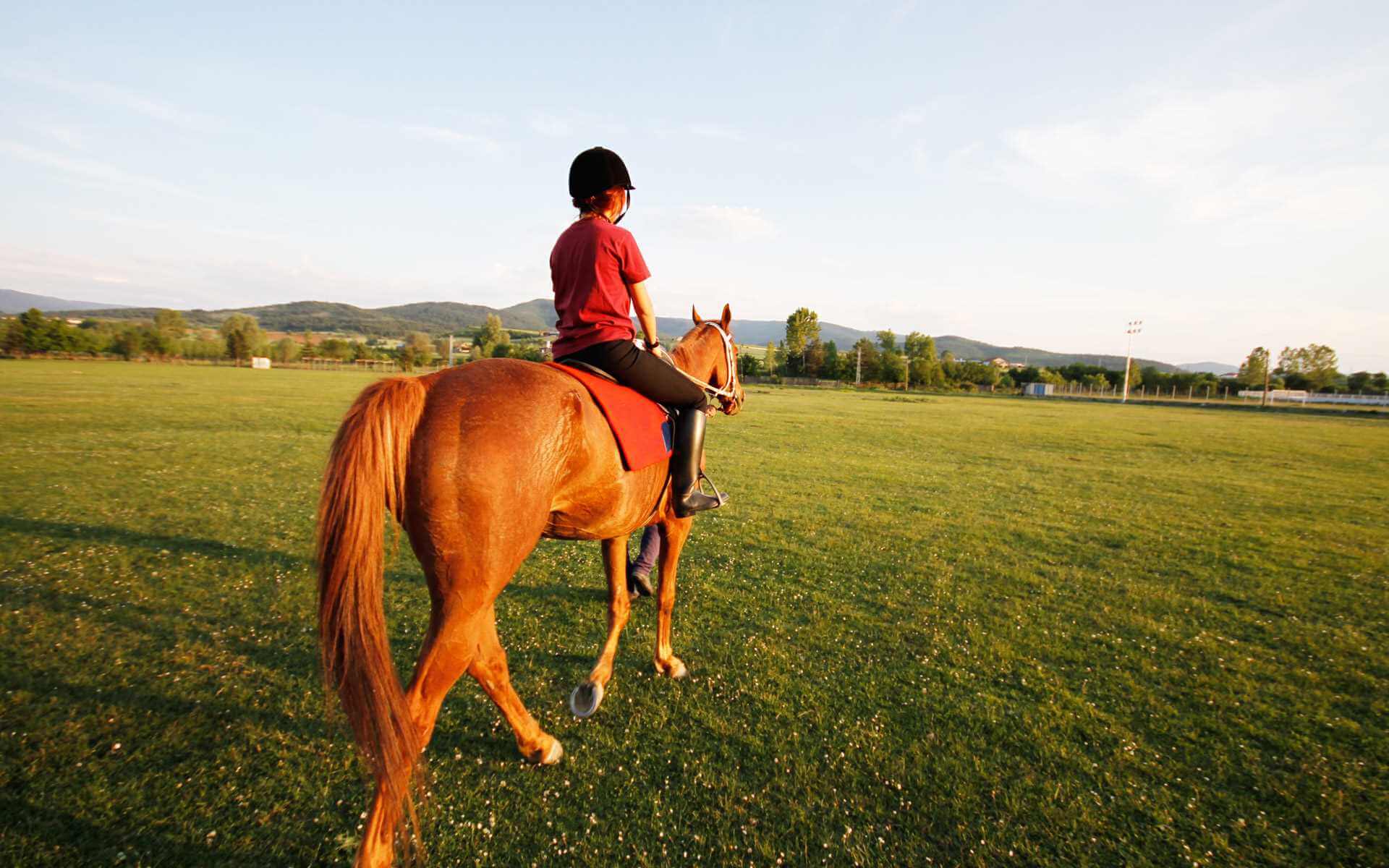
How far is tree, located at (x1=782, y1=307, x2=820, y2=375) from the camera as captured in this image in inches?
4318

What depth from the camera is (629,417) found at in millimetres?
3947

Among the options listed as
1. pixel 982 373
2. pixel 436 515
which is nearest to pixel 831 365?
pixel 982 373

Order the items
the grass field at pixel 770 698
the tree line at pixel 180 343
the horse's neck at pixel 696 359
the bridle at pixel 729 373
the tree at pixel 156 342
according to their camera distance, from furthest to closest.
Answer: the tree at pixel 156 342 < the tree line at pixel 180 343 < the bridle at pixel 729 373 < the horse's neck at pixel 696 359 < the grass field at pixel 770 698

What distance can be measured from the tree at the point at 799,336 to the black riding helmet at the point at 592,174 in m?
107

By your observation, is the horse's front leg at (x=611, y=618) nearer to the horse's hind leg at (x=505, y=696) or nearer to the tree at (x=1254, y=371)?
the horse's hind leg at (x=505, y=696)

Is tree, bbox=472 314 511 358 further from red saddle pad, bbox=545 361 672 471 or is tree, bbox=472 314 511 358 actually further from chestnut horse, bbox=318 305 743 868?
chestnut horse, bbox=318 305 743 868

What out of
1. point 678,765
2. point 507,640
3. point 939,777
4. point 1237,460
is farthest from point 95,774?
point 1237,460

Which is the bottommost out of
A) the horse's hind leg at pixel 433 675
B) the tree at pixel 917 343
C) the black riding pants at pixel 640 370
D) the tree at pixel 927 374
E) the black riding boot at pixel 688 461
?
the horse's hind leg at pixel 433 675

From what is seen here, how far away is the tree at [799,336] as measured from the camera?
360 ft

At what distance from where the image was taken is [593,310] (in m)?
4.01

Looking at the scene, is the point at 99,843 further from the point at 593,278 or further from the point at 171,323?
the point at 171,323

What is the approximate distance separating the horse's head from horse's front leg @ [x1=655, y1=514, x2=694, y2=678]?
120 cm

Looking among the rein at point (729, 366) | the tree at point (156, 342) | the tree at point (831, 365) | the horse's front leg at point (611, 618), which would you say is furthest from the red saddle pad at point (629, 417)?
the tree at point (156, 342)

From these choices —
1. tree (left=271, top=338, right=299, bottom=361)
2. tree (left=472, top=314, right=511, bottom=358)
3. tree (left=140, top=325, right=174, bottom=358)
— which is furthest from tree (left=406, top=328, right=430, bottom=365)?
tree (left=140, top=325, right=174, bottom=358)
